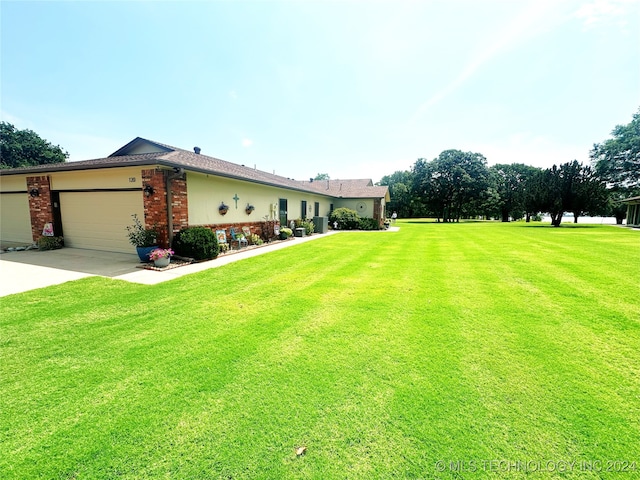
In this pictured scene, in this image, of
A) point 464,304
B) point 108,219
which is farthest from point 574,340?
point 108,219

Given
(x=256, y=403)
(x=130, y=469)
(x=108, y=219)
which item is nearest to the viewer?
(x=130, y=469)

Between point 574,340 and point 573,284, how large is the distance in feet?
10.4

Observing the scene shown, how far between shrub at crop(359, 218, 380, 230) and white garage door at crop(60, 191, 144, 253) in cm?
1777

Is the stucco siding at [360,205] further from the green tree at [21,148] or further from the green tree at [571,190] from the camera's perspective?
the green tree at [21,148]

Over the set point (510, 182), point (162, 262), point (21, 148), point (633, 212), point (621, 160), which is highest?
point (21, 148)

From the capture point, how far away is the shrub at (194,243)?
826 centimetres

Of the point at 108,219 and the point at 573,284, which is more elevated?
the point at 108,219

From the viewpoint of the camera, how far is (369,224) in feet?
78.2

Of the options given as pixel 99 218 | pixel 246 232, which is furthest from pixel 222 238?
pixel 99 218

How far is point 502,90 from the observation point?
11.7 metres

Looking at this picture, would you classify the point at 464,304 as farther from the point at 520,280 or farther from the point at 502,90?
the point at 502,90

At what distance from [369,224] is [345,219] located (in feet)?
7.62

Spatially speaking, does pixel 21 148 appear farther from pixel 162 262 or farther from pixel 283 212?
pixel 162 262

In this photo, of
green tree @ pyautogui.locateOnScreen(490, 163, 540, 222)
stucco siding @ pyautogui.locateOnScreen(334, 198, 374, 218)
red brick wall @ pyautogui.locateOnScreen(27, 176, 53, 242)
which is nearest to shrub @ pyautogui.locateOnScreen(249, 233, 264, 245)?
red brick wall @ pyautogui.locateOnScreen(27, 176, 53, 242)
